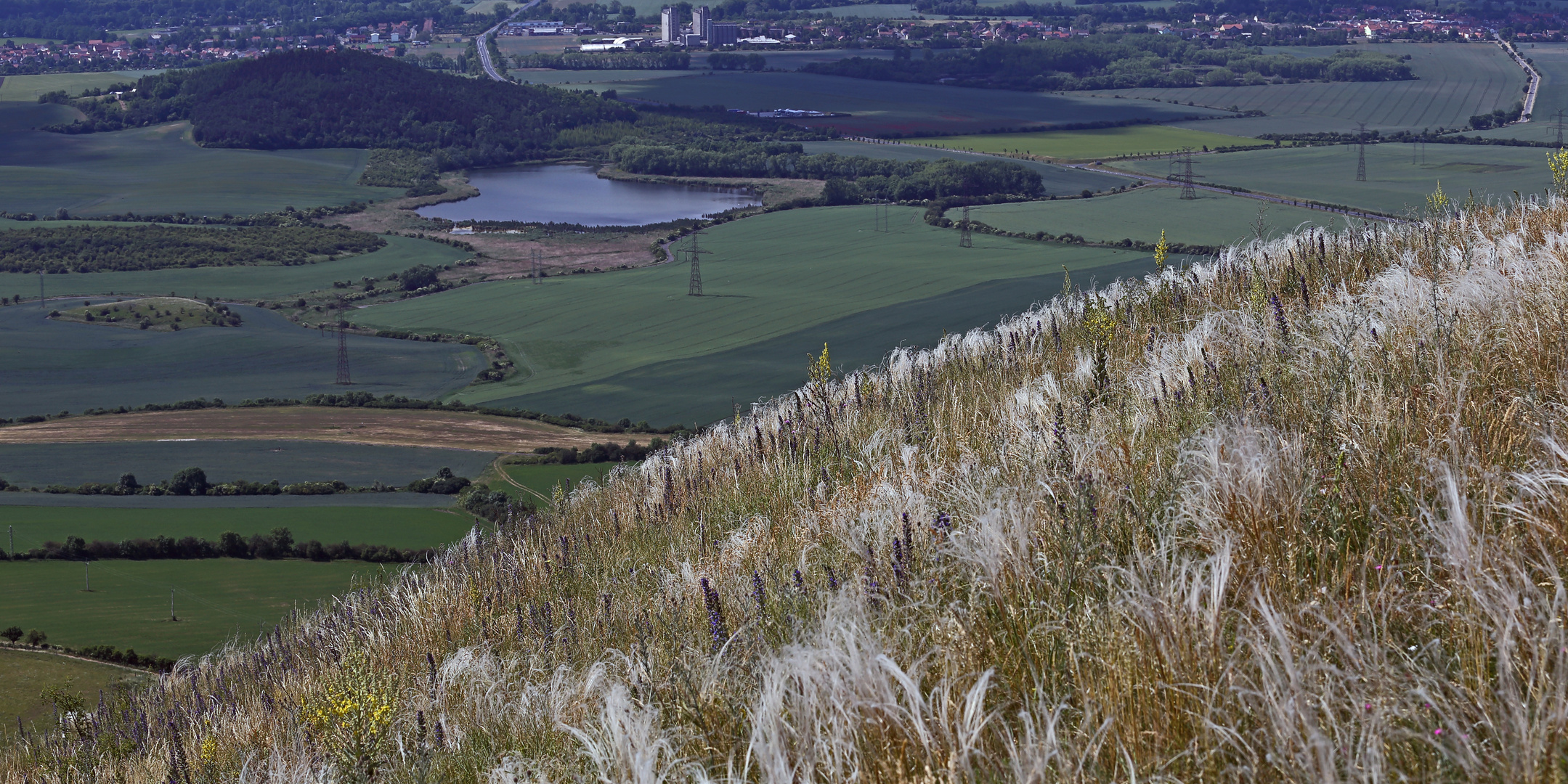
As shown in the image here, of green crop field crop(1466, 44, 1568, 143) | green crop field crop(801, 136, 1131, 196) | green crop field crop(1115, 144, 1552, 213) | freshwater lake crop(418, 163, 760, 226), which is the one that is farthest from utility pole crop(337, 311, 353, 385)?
green crop field crop(1466, 44, 1568, 143)

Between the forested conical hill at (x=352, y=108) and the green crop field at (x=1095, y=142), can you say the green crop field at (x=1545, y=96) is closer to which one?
the green crop field at (x=1095, y=142)

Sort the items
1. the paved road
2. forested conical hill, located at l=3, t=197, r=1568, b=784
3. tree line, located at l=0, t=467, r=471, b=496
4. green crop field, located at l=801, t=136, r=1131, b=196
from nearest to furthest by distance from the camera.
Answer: forested conical hill, located at l=3, t=197, r=1568, b=784
tree line, located at l=0, t=467, r=471, b=496
green crop field, located at l=801, t=136, r=1131, b=196
the paved road

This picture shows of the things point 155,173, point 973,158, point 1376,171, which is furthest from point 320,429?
point 155,173

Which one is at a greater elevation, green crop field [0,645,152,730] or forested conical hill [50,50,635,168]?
forested conical hill [50,50,635,168]

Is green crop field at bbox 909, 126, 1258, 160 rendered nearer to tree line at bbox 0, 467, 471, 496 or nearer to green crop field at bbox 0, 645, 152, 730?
tree line at bbox 0, 467, 471, 496

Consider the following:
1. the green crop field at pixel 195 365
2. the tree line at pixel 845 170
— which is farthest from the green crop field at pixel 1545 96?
the green crop field at pixel 195 365

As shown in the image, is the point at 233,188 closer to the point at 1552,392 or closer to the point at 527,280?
the point at 527,280

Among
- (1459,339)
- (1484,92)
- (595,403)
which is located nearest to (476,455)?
(595,403)
